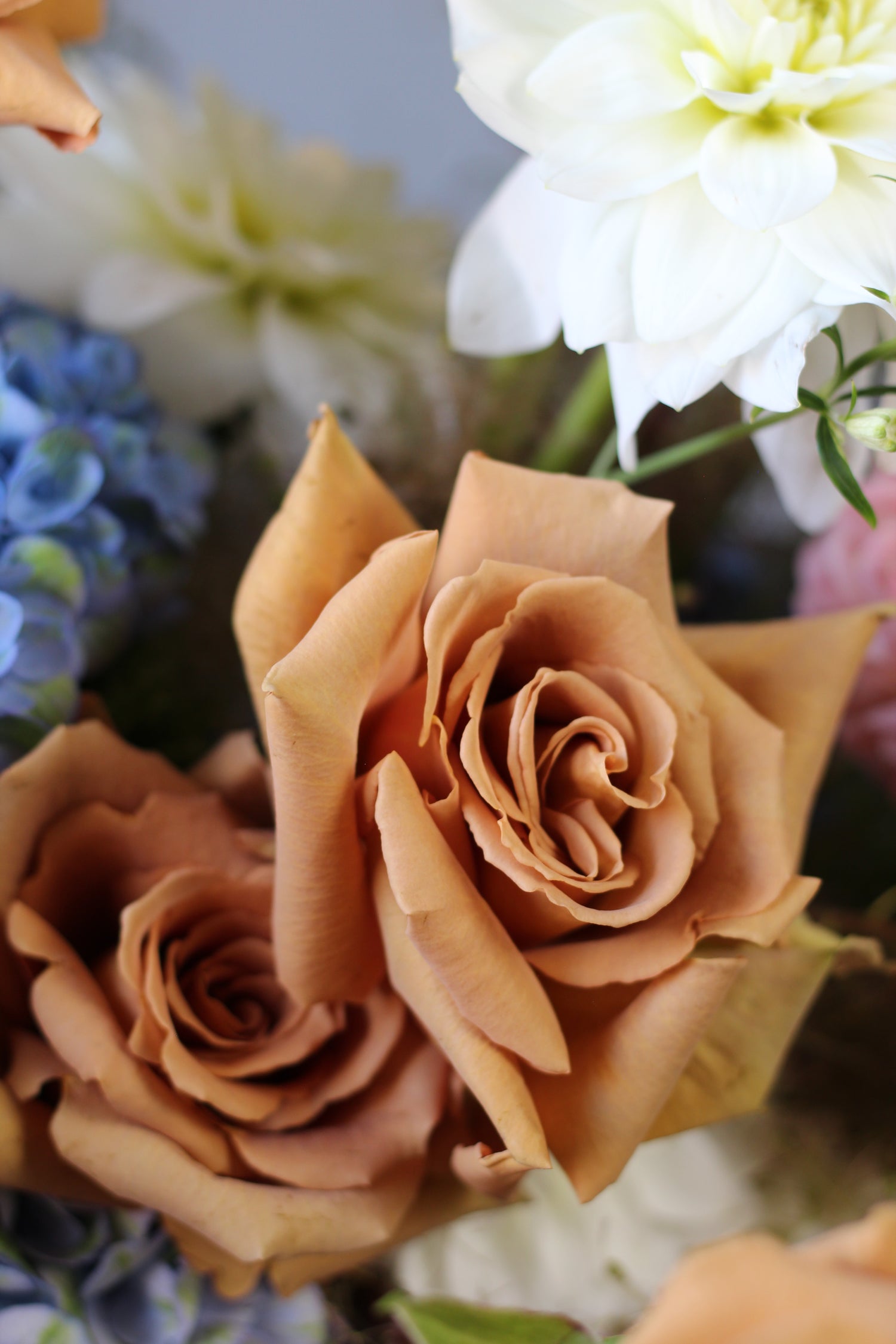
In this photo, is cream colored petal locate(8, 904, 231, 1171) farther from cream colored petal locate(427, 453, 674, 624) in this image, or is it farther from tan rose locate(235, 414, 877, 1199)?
cream colored petal locate(427, 453, 674, 624)

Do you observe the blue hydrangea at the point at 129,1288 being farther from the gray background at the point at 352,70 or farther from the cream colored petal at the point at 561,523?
the gray background at the point at 352,70

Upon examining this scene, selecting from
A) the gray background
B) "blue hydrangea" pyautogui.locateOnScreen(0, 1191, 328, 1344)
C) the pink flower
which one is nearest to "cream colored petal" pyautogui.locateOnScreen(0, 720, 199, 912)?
"blue hydrangea" pyautogui.locateOnScreen(0, 1191, 328, 1344)

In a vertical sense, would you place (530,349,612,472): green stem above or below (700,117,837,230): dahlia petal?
below

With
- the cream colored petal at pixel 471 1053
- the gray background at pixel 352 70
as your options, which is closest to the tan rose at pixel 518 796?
the cream colored petal at pixel 471 1053

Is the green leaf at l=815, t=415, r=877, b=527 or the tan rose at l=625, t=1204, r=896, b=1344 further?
the green leaf at l=815, t=415, r=877, b=527

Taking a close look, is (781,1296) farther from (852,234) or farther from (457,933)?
(852,234)

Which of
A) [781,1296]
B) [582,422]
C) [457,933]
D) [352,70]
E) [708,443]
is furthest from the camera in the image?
[352,70]

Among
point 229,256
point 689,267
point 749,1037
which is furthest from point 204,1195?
point 229,256
